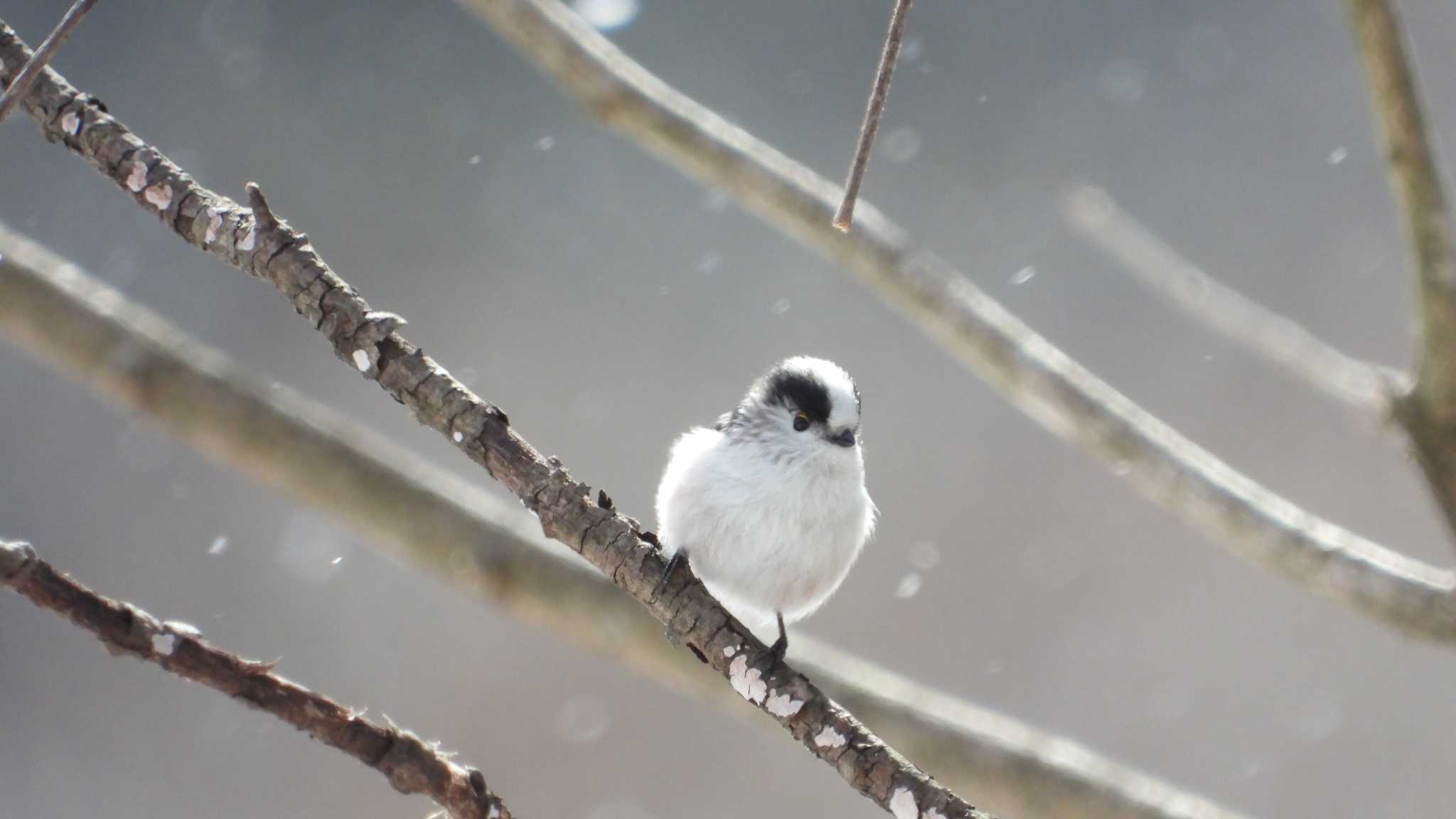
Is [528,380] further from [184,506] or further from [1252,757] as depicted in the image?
[1252,757]

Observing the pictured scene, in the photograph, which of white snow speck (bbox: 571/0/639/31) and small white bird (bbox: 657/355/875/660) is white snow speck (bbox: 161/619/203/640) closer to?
small white bird (bbox: 657/355/875/660)

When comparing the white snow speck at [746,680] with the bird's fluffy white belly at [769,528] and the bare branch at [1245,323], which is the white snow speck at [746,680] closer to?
the bird's fluffy white belly at [769,528]

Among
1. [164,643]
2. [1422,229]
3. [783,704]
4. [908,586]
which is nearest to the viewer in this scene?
[164,643]

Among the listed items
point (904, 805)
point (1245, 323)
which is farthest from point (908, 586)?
point (904, 805)

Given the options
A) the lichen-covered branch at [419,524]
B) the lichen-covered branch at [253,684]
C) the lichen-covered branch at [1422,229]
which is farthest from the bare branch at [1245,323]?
the lichen-covered branch at [253,684]

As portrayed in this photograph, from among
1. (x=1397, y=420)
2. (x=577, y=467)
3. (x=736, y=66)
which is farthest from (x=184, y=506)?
(x=1397, y=420)

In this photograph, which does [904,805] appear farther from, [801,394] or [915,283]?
[915,283]
